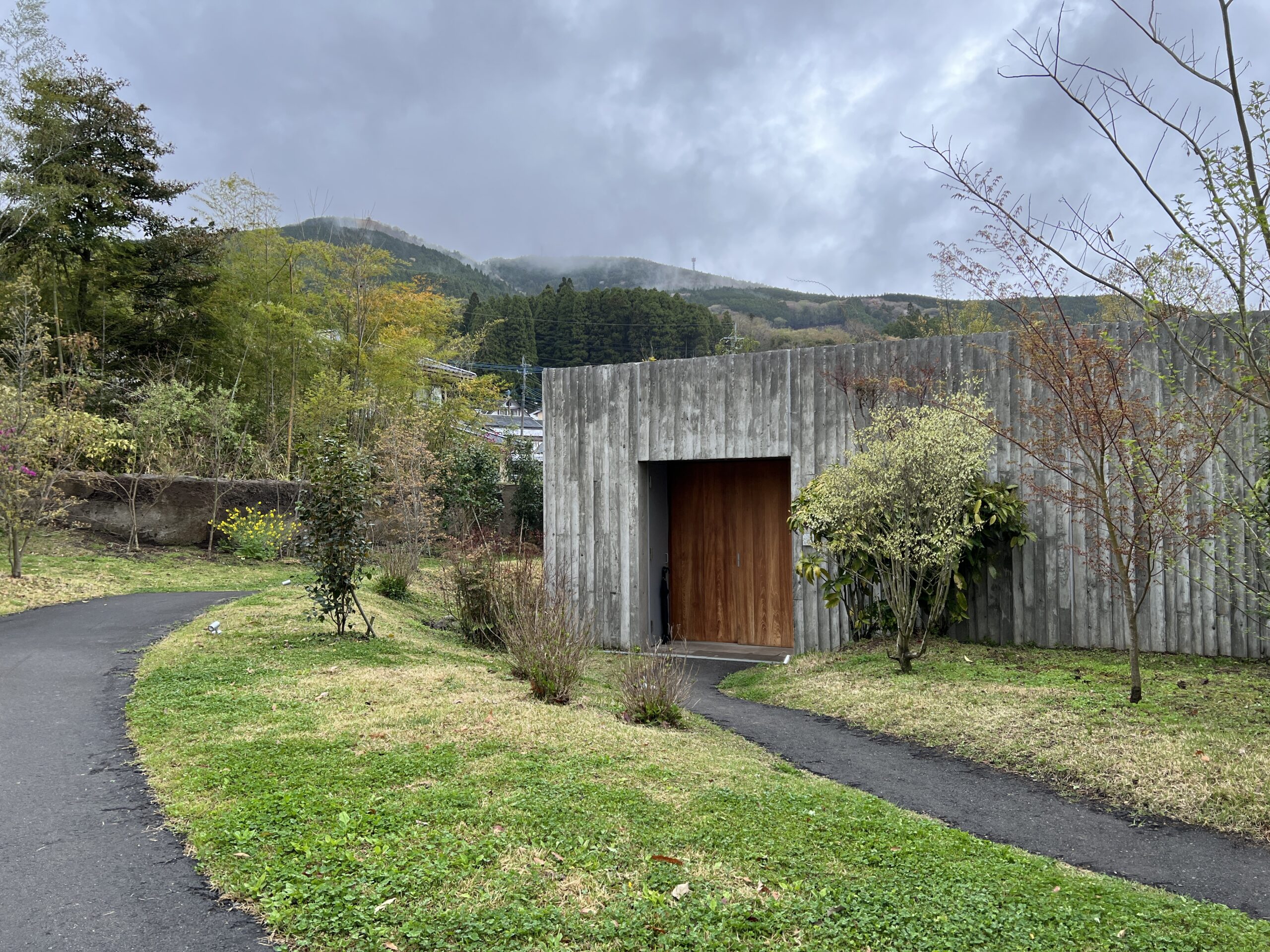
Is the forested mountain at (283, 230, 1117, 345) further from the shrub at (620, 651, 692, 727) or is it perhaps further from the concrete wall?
the concrete wall

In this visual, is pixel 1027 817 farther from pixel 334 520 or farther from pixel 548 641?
pixel 334 520

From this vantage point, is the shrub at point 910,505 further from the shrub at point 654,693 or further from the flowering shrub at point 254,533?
the flowering shrub at point 254,533

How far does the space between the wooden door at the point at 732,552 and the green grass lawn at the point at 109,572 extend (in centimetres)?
644

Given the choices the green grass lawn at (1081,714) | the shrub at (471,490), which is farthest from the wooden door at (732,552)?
the shrub at (471,490)

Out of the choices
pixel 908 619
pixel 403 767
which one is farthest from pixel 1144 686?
pixel 403 767

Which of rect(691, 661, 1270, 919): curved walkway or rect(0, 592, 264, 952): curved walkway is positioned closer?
rect(0, 592, 264, 952): curved walkway

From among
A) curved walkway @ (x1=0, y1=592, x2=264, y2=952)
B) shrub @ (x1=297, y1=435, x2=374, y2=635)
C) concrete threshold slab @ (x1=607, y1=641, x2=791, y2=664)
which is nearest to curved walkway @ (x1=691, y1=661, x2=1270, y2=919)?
curved walkway @ (x1=0, y1=592, x2=264, y2=952)

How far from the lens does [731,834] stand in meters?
3.65

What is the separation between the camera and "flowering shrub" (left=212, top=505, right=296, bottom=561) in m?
15.5

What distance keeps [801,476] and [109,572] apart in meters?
10.2

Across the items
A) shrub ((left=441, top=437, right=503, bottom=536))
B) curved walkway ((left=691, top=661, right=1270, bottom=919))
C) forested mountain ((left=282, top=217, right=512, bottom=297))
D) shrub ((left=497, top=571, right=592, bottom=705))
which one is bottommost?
curved walkway ((left=691, top=661, right=1270, bottom=919))

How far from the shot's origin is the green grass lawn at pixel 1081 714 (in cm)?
454

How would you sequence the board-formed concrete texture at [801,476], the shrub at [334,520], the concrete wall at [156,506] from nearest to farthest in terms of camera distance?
the board-formed concrete texture at [801,476] < the shrub at [334,520] < the concrete wall at [156,506]

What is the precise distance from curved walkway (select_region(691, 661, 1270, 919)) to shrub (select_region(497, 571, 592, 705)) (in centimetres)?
120
